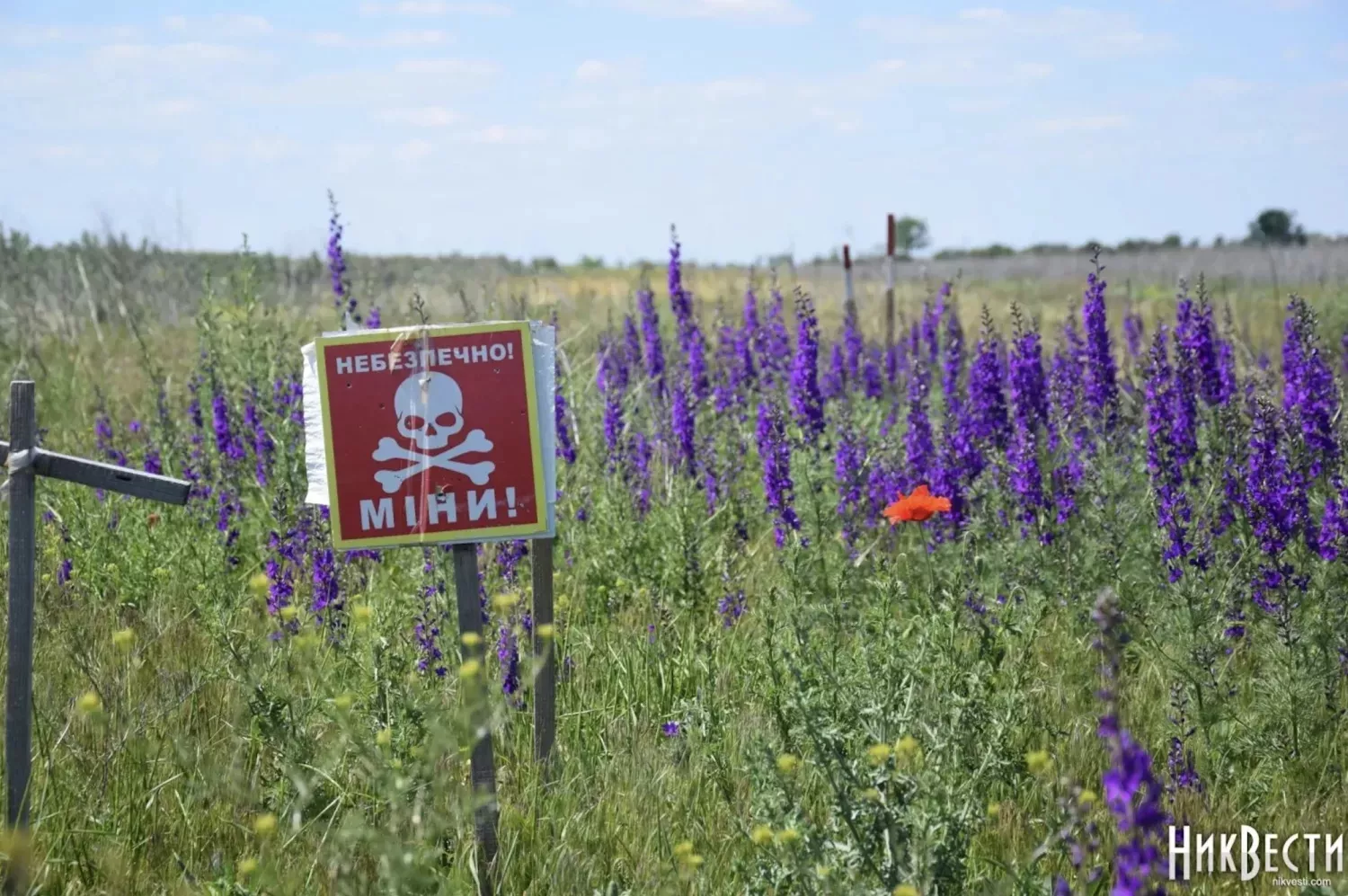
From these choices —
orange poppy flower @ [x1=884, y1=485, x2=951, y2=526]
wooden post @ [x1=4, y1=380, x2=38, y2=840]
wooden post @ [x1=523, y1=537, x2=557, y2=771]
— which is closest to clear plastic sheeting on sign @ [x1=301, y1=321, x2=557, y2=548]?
wooden post @ [x1=523, y1=537, x2=557, y2=771]

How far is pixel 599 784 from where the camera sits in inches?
144

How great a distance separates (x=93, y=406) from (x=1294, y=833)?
906cm

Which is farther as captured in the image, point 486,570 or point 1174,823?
point 486,570

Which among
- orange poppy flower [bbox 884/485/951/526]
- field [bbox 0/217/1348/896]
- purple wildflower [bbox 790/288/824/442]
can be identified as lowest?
field [bbox 0/217/1348/896]

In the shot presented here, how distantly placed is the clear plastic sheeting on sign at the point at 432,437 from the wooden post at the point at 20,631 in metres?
0.72

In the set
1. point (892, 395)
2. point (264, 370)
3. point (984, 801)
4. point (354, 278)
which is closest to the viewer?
point (984, 801)

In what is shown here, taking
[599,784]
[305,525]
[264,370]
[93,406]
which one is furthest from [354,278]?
[599,784]

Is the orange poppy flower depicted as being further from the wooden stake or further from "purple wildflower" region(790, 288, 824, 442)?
"purple wildflower" region(790, 288, 824, 442)

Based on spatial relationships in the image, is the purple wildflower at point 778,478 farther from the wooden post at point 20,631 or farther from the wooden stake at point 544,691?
the wooden post at point 20,631

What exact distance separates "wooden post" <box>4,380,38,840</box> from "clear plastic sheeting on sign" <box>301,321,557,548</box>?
72 centimetres

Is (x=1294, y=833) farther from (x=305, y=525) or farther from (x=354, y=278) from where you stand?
(x=354, y=278)

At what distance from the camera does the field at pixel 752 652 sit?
301cm

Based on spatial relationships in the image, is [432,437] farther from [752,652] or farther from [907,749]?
[752,652]

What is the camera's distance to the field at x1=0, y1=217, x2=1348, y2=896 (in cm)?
301
